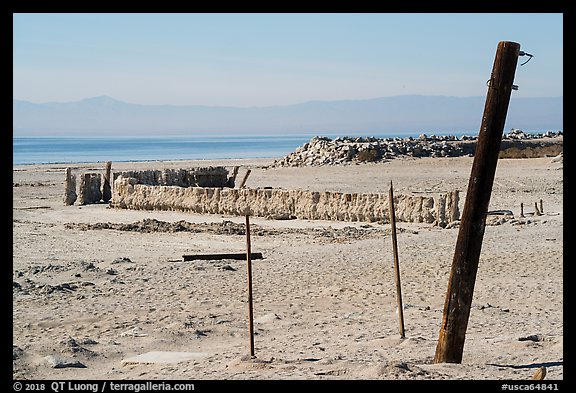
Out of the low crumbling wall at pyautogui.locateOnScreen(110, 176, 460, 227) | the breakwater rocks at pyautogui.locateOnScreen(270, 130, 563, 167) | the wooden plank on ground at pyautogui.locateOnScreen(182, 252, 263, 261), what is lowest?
the wooden plank on ground at pyautogui.locateOnScreen(182, 252, 263, 261)

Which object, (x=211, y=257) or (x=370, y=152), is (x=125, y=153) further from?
(x=211, y=257)

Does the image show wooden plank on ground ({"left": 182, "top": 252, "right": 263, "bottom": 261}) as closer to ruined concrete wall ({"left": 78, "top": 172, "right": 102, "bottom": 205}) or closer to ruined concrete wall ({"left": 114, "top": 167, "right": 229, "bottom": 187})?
ruined concrete wall ({"left": 114, "top": 167, "right": 229, "bottom": 187})

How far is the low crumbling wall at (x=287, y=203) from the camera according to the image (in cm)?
1973

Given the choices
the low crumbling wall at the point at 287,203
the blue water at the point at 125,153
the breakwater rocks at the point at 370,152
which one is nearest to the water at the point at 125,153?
the blue water at the point at 125,153

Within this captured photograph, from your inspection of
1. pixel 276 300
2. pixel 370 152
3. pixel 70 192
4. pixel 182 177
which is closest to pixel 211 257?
pixel 276 300

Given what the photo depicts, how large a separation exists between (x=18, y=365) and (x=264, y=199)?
13402 millimetres

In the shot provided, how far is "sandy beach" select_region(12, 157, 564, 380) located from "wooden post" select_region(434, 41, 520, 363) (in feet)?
1.08

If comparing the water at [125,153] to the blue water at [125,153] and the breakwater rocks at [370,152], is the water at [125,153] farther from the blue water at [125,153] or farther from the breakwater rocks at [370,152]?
the breakwater rocks at [370,152]

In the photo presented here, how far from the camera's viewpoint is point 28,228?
770 inches

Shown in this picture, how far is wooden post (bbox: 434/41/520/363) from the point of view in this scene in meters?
7.34

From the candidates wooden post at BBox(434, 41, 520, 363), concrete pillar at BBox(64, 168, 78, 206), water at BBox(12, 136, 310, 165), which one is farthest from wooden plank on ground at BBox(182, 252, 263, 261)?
water at BBox(12, 136, 310, 165)

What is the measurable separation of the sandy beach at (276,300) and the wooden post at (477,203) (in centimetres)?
33
